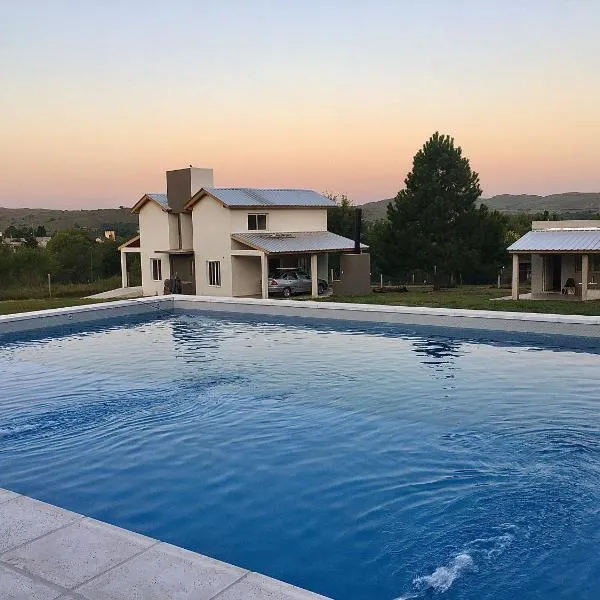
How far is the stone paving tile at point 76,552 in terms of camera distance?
5629mm

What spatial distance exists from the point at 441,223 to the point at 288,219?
929 cm

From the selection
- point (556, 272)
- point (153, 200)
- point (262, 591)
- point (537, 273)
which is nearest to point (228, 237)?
point (153, 200)

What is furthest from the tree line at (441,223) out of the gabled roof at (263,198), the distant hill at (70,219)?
the distant hill at (70,219)

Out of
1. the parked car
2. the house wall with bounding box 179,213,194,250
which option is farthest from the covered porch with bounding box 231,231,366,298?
the house wall with bounding box 179,213,194,250

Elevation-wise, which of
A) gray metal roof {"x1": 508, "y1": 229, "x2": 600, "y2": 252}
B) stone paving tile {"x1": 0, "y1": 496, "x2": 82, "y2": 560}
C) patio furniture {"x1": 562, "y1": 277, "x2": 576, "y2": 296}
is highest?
gray metal roof {"x1": 508, "y1": 229, "x2": 600, "y2": 252}

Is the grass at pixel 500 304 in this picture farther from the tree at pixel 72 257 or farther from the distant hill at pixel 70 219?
the distant hill at pixel 70 219

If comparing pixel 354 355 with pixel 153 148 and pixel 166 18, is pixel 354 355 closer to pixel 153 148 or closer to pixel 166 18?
pixel 166 18

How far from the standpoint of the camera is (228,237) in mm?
33469

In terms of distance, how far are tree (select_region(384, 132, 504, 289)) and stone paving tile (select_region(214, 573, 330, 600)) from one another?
34.4 meters

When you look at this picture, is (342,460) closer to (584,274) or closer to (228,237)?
(584,274)

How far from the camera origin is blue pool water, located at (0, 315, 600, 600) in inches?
267

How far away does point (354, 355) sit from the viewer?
1752 cm

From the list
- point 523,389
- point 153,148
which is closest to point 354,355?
point 523,389

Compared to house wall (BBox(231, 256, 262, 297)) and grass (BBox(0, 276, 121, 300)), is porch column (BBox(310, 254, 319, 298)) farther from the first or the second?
grass (BBox(0, 276, 121, 300))
